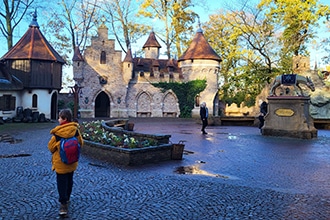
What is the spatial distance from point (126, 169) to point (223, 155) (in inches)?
150

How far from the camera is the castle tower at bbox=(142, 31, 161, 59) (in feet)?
142

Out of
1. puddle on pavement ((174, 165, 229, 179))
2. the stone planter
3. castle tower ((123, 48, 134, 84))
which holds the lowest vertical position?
puddle on pavement ((174, 165, 229, 179))

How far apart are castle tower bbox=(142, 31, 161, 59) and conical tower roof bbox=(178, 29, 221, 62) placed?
6.33m

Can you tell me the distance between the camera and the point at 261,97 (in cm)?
3484

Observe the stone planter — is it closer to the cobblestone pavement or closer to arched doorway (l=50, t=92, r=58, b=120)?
the cobblestone pavement

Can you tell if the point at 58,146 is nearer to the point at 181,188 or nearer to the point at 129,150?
the point at 181,188

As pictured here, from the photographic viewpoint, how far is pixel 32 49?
29.1 metres

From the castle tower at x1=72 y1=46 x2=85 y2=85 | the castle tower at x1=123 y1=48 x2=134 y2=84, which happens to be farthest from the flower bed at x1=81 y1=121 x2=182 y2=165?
the castle tower at x1=72 y1=46 x2=85 y2=85

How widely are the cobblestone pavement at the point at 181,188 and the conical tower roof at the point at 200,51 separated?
89.4 ft

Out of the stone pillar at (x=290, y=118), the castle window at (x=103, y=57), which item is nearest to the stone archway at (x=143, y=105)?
the castle window at (x=103, y=57)

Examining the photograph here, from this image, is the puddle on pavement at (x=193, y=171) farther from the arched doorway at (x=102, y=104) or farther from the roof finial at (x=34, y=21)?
the arched doorway at (x=102, y=104)

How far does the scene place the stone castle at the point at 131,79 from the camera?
122 feet

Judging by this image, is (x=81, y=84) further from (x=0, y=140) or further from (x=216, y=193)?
(x=216, y=193)

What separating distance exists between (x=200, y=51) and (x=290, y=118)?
884 inches
